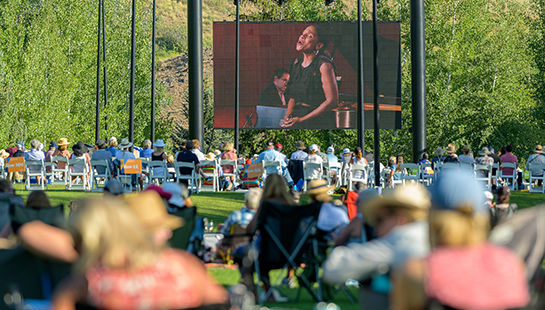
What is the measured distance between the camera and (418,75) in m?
27.9

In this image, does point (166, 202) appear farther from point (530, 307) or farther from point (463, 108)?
point (463, 108)

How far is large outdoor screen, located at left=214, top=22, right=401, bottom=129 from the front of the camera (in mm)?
39781

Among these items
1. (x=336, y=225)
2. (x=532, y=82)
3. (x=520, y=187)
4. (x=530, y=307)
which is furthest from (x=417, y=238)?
(x=532, y=82)

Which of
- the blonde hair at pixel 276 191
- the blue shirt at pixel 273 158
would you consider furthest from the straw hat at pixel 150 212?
the blue shirt at pixel 273 158

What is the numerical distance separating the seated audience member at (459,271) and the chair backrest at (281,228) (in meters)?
3.87

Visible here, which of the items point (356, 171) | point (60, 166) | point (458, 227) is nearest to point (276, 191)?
point (458, 227)

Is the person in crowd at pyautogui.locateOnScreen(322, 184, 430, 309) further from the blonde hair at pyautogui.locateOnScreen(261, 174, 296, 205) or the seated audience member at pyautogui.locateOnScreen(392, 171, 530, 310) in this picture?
the blonde hair at pyautogui.locateOnScreen(261, 174, 296, 205)

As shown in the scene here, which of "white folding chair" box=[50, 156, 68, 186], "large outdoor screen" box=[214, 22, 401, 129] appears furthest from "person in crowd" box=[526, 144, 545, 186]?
"large outdoor screen" box=[214, 22, 401, 129]

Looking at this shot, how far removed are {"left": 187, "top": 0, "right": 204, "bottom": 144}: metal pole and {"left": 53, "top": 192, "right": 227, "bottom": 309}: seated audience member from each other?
22.6m

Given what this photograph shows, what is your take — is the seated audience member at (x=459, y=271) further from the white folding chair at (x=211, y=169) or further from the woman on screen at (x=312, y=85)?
the woman on screen at (x=312, y=85)

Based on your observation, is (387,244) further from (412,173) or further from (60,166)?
(412,173)

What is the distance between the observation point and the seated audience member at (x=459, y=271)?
3223mm

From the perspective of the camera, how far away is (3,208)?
7031 millimetres

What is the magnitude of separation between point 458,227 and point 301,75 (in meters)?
37.7
